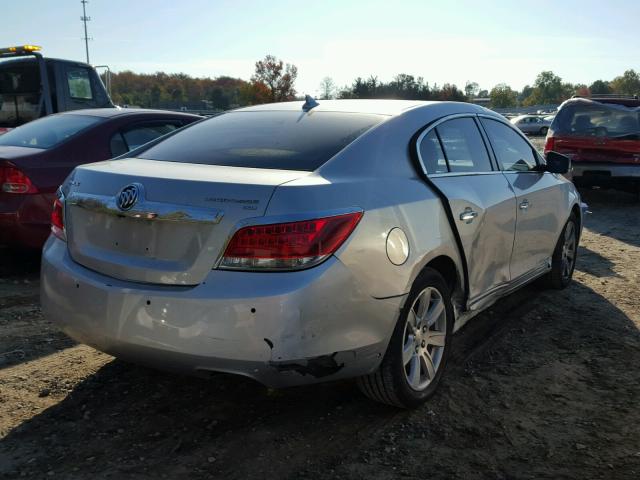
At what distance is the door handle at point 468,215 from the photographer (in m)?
3.57

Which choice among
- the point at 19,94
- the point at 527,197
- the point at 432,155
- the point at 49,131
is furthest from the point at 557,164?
the point at 19,94

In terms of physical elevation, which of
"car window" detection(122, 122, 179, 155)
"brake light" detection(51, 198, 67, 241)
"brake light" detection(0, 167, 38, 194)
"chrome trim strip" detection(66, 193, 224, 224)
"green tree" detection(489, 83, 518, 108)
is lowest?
"green tree" detection(489, 83, 518, 108)

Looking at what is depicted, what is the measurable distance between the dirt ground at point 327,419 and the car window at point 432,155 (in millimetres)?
1224

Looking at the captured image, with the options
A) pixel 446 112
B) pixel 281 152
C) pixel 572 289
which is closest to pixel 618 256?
pixel 572 289

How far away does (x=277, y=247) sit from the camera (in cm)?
259

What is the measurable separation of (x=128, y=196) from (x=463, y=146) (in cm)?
214

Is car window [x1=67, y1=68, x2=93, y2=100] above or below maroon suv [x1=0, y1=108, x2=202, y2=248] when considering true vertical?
above

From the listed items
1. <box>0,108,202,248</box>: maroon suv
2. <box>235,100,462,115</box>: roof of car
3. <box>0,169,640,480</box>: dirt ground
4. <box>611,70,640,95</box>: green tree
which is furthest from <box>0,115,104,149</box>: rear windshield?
<box>611,70,640,95</box>: green tree

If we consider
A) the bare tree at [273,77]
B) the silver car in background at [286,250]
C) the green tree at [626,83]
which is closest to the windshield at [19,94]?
the silver car in background at [286,250]

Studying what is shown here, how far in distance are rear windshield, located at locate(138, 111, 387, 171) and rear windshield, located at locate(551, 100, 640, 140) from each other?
851 centimetres

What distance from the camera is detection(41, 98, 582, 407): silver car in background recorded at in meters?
2.61

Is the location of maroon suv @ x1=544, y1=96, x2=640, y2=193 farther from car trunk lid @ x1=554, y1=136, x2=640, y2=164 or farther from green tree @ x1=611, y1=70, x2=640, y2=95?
green tree @ x1=611, y1=70, x2=640, y2=95

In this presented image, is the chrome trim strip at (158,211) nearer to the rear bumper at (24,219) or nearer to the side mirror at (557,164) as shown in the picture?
the rear bumper at (24,219)

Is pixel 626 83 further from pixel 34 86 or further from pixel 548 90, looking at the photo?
pixel 34 86
